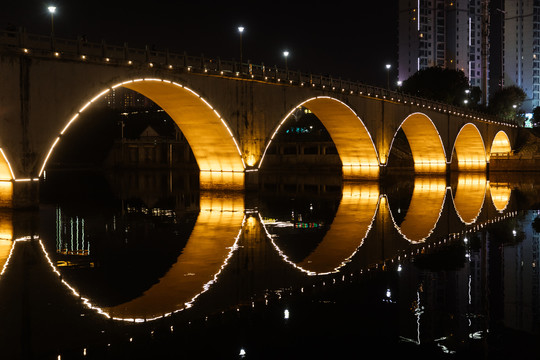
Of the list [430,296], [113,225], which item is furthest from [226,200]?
[430,296]

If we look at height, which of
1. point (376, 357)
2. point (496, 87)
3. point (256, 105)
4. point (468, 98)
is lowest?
point (376, 357)

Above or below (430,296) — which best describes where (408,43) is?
above

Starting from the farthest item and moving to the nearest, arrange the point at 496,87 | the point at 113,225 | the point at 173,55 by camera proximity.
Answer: the point at 496,87 < the point at 173,55 < the point at 113,225

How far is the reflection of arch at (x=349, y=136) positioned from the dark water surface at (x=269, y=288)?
24013 mm

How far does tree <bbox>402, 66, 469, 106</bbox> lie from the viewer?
8788cm

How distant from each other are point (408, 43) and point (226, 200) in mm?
106352

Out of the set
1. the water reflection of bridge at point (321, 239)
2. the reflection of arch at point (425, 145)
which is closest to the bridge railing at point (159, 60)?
the water reflection of bridge at point (321, 239)

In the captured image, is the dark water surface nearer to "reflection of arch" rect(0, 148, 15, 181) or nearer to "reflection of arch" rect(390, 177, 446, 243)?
"reflection of arch" rect(390, 177, 446, 243)

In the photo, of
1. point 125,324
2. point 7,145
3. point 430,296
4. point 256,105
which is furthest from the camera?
point 256,105

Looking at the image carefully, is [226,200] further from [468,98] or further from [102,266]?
[468,98]

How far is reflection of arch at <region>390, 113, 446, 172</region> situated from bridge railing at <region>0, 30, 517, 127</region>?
49.3ft

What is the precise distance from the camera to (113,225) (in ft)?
64.8

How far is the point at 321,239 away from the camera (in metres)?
16.2

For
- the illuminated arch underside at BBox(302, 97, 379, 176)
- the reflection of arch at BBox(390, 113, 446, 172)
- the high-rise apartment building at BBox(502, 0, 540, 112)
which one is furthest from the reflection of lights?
the high-rise apartment building at BBox(502, 0, 540, 112)
